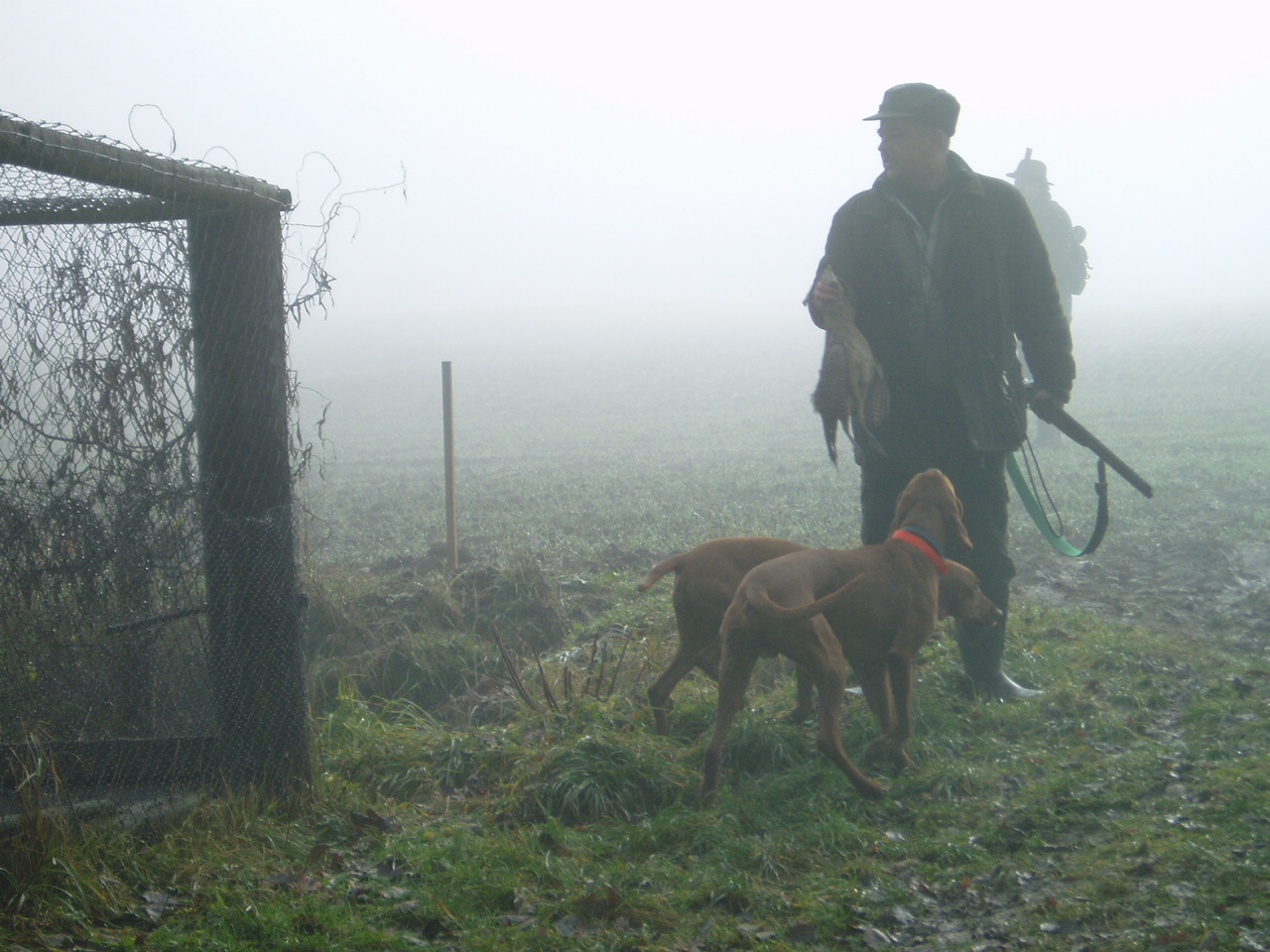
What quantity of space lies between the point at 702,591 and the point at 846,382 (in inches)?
40.5

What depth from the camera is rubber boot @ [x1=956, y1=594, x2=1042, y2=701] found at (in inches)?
189

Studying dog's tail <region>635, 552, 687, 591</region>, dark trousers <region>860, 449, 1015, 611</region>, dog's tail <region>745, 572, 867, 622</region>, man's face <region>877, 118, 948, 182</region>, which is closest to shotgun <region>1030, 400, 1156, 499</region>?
dark trousers <region>860, 449, 1015, 611</region>

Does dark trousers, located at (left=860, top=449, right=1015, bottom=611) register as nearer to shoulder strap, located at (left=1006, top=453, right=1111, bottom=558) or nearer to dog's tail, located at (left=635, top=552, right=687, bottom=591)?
shoulder strap, located at (left=1006, top=453, right=1111, bottom=558)

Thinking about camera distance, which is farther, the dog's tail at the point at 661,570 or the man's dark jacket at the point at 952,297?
the man's dark jacket at the point at 952,297

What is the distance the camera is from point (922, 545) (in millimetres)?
4203

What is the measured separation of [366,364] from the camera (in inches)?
2296

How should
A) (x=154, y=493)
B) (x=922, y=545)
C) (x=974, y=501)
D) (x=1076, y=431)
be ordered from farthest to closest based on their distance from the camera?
(x=1076, y=431) → (x=974, y=501) → (x=922, y=545) → (x=154, y=493)

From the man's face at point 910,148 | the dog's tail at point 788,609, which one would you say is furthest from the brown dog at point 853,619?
the man's face at point 910,148

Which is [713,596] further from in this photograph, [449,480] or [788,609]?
[449,480]

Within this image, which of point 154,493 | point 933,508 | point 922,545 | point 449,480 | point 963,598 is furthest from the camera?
point 449,480

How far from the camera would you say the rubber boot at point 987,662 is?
4.79m

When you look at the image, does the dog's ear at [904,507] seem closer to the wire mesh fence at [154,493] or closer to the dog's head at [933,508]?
the dog's head at [933,508]

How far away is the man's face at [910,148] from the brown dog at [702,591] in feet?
5.41

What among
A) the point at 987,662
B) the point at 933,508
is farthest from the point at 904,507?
the point at 987,662
